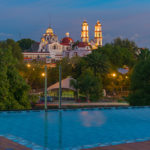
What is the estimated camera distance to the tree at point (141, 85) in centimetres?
2446

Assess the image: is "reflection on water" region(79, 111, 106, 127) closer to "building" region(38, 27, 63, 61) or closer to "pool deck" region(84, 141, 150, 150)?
"pool deck" region(84, 141, 150, 150)

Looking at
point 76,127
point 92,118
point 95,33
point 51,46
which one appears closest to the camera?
point 76,127

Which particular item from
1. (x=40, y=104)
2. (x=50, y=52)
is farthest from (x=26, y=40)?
(x=40, y=104)

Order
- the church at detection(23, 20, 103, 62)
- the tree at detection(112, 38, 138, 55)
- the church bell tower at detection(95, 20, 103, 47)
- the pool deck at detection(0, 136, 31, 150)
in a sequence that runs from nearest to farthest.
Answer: the pool deck at detection(0, 136, 31, 150) → the tree at detection(112, 38, 138, 55) → the church at detection(23, 20, 103, 62) → the church bell tower at detection(95, 20, 103, 47)

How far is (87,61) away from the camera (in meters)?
41.1

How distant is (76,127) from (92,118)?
51.5 inches

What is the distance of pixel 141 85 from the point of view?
25.5 m

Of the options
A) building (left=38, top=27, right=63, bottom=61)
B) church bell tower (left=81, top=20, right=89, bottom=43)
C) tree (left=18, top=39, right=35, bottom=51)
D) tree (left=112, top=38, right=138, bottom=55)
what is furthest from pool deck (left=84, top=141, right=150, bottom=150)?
tree (left=18, top=39, right=35, bottom=51)

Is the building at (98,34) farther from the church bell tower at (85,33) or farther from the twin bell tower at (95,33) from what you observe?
the church bell tower at (85,33)

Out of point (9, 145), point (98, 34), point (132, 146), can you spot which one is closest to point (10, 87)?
point (9, 145)

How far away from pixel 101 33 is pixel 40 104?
321ft

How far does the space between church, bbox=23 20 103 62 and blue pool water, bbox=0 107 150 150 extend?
83360mm

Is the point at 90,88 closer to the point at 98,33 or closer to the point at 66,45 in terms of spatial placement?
the point at 66,45

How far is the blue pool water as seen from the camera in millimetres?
5590
